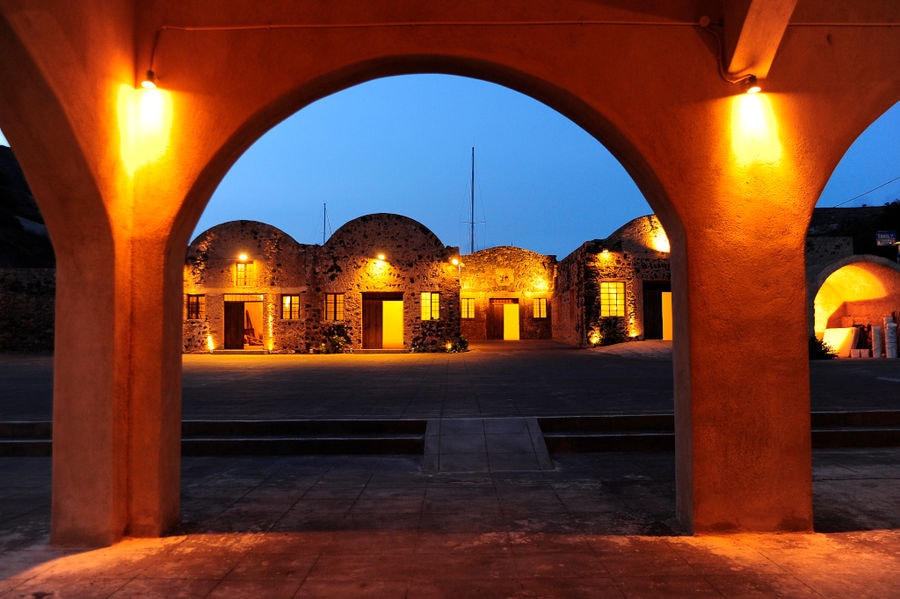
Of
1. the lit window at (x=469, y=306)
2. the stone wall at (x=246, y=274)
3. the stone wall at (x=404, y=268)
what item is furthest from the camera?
the lit window at (x=469, y=306)

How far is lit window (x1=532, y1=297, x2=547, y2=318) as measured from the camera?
26781 mm

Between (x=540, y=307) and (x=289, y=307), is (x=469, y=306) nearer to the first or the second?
(x=540, y=307)

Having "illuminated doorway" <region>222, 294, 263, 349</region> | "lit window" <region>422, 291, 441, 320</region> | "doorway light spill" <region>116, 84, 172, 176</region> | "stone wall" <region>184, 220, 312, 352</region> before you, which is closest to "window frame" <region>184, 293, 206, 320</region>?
"stone wall" <region>184, 220, 312, 352</region>

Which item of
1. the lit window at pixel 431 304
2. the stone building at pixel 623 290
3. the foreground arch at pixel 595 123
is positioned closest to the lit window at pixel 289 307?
the lit window at pixel 431 304

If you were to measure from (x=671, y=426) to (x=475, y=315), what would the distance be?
20.3 m

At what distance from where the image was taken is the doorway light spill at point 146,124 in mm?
3631

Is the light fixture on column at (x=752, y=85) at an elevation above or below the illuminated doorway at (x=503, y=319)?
above

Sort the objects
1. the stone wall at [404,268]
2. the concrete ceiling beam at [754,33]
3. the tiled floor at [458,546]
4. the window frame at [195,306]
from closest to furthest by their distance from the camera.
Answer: the tiled floor at [458,546] < the concrete ceiling beam at [754,33] < the stone wall at [404,268] < the window frame at [195,306]

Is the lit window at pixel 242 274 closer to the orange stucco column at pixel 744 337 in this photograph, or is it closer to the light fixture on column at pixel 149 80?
the light fixture on column at pixel 149 80

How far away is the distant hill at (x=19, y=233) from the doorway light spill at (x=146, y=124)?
2900 cm

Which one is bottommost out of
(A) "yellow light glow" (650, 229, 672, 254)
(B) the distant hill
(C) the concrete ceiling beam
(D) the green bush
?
(D) the green bush

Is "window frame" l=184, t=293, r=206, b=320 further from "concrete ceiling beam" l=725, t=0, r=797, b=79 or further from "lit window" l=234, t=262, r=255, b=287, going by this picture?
"concrete ceiling beam" l=725, t=0, r=797, b=79

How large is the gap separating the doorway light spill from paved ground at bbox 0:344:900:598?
2.60 metres

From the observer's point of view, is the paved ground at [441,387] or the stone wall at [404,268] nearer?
the paved ground at [441,387]
